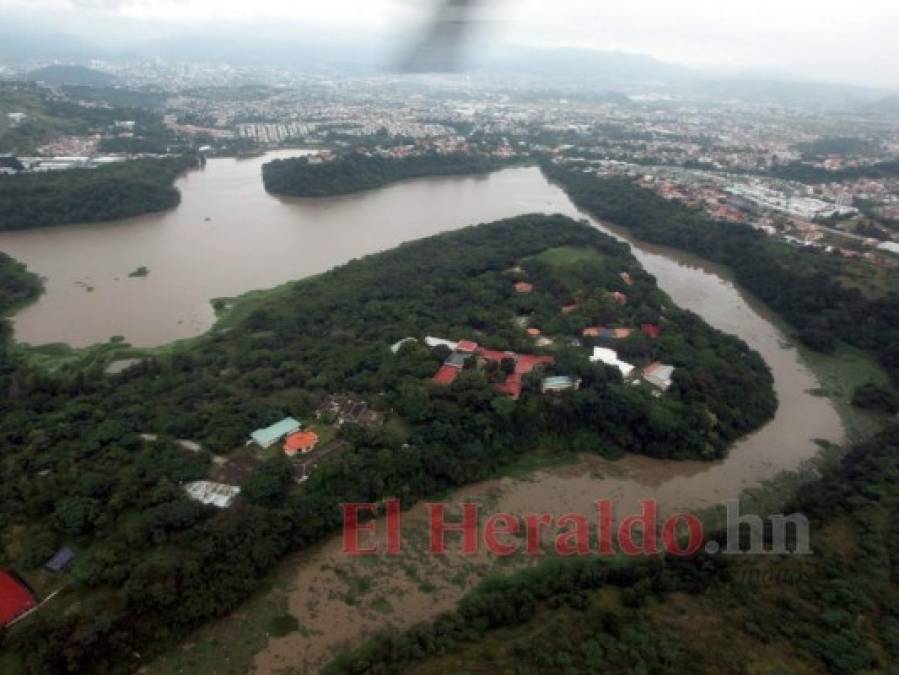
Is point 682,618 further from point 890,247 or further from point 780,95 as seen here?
point 780,95

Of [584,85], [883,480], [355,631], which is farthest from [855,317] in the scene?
[584,85]

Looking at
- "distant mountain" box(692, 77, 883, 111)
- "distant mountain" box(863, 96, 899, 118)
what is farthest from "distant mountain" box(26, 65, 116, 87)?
Answer: "distant mountain" box(863, 96, 899, 118)

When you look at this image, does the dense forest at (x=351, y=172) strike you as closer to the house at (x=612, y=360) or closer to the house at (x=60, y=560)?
the house at (x=612, y=360)

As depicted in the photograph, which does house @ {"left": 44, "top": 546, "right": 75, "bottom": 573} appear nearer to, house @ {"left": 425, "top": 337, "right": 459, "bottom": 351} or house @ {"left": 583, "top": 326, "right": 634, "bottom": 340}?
house @ {"left": 425, "top": 337, "right": 459, "bottom": 351}

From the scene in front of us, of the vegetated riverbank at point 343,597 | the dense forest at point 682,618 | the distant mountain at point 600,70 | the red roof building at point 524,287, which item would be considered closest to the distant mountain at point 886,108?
the distant mountain at point 600,70

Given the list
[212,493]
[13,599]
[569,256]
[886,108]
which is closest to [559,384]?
[212,493]

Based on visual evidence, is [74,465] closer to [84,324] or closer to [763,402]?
[84,324]
